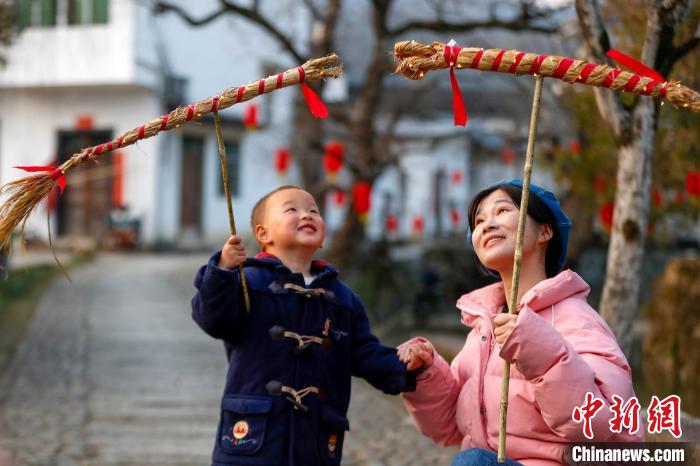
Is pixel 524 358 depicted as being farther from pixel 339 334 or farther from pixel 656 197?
pixel 656 197

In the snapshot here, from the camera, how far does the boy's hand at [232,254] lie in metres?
3.49

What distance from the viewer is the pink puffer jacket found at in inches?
115

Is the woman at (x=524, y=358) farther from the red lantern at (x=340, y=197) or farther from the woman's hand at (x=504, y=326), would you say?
the red lantern at (x=340, y=197)

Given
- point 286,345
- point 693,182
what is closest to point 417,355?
point 286,345

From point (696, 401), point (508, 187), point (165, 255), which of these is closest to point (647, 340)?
point (696, 401)

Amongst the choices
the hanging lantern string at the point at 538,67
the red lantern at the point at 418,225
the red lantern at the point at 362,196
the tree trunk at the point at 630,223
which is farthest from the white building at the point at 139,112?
the hanging lantern string at the point at 538,67

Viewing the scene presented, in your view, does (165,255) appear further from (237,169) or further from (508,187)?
(508,187)

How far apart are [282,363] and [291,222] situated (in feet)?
1.72

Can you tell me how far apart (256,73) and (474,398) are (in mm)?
23635

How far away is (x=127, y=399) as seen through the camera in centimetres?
789

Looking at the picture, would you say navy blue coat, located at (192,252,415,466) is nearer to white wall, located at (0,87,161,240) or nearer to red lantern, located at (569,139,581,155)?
red lantern, located at (569,139,581,155)

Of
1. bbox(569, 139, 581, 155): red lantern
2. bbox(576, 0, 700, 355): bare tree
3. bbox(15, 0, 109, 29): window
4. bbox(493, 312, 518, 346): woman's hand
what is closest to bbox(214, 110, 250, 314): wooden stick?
bbox(493, 312, 518, 346): woman's hand

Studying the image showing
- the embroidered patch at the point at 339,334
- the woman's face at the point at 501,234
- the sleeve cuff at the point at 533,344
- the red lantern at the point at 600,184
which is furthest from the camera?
the red lantern at the point at 600,184

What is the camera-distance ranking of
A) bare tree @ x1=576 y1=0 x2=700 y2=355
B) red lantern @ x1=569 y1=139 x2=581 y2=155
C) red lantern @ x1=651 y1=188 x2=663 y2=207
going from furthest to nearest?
red lantern @ x1=569 y1=139 x2=581 y2=155, red lantern @ x1=651 y1=188 x2=663 y2=207, bare tree @ x1=576 y1=0 x2=700 y2=355
